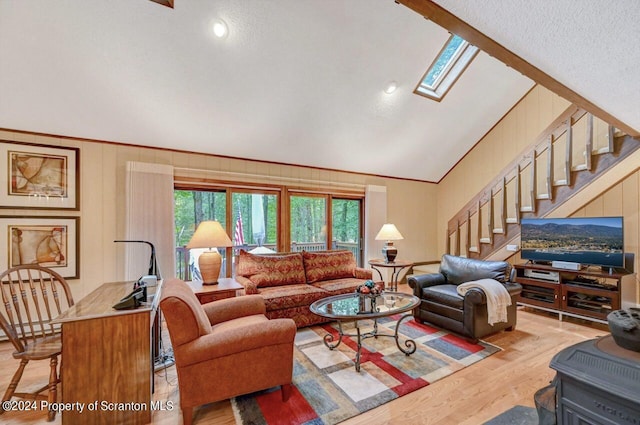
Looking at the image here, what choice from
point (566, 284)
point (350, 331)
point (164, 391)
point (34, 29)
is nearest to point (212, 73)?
point (34, 29)

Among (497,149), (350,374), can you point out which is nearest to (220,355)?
(350,374)

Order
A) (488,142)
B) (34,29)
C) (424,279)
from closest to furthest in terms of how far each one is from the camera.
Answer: (34,29)
(424,279)
(488,142)

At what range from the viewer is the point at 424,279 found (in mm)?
3643

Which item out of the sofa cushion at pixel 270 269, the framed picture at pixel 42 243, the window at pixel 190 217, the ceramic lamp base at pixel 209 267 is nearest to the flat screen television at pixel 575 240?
the sofa cushion at pixel 270 269

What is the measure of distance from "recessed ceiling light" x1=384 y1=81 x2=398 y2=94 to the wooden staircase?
2.18 meters

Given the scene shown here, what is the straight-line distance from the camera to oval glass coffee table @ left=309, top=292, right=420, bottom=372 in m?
2.45

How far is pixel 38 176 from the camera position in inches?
124

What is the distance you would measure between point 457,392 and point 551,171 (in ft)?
10.6

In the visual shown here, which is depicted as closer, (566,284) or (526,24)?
(526,24)

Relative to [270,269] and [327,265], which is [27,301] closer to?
[270,269]

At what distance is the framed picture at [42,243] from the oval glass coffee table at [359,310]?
2913 mm

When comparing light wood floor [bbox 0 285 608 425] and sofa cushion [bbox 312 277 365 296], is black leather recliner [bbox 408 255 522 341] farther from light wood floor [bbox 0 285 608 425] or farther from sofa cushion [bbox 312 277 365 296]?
sofa cushion [bbox 312 277 365 296]

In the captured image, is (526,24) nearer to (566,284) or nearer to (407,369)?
(407,369)

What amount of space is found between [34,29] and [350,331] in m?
4.27
